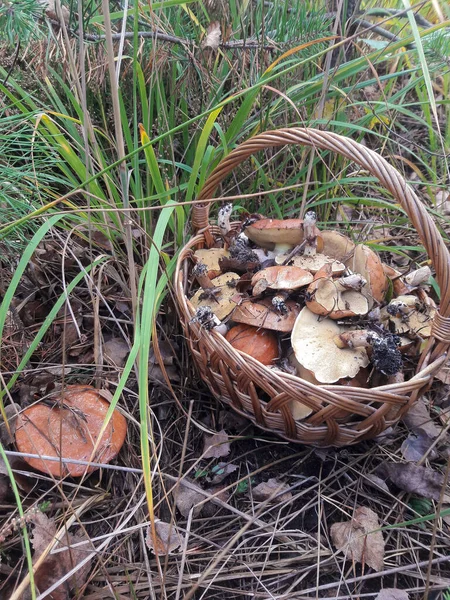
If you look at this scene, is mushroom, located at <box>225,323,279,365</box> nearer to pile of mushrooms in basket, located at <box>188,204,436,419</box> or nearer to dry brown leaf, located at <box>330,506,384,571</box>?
pile of mushrooms in basket, located at <box>188,204,436,419</box>

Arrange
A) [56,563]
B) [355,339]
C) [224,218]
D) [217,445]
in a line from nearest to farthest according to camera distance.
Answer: [56,563] < [355,339] < [217,445] < [224,218]

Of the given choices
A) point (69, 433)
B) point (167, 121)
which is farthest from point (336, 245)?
point (69, 433)

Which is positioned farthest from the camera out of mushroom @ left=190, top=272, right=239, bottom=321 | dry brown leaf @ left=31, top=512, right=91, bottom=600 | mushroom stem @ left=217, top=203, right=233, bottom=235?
mushroom stem @ left=217, top=203, right=233, bottom=235

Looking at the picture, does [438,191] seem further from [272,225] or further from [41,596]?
[41,596]

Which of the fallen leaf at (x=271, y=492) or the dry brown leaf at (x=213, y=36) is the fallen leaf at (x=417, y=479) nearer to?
the fallen leaf at (x=271, y=492)

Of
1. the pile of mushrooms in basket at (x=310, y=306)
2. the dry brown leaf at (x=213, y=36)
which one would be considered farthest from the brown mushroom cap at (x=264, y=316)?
the dry brown leaf at (x=213, y=36)

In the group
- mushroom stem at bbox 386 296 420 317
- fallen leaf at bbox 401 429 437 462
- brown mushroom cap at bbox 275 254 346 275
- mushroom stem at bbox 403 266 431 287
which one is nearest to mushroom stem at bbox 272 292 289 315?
brown mushroom cap at bbox 275 254 346 275

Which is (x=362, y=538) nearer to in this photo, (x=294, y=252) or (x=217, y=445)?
(x=217, y=445)
